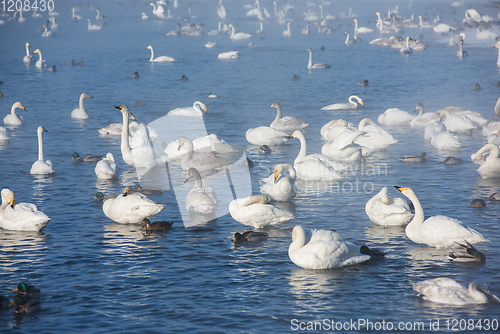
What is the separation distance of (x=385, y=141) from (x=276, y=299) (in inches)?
513

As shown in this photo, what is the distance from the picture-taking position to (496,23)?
83.4m

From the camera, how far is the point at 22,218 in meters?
13.6

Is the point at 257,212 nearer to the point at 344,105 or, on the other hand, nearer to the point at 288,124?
the point at 288,124

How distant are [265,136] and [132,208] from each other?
404 inches

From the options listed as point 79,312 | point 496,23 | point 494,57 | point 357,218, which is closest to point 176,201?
point 357,218

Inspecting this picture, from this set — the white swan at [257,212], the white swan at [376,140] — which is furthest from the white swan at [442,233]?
the white swan at [376,140]

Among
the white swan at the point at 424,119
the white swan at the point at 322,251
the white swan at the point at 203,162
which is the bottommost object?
the white swan at the point at 322,251

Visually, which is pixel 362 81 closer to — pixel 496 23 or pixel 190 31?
pixel 190 31

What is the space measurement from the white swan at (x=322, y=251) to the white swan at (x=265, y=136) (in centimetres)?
1197

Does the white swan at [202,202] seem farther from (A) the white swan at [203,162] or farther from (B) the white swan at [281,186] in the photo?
(A) the white swan at [203,162]

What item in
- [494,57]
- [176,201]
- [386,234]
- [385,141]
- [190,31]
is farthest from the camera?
[190,31]

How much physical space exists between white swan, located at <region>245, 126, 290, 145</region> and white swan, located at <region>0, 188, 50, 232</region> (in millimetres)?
11518

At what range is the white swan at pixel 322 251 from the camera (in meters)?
11.4

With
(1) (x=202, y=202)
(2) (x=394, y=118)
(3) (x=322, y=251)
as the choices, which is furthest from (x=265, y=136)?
(3) (x=322, y=251)
